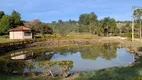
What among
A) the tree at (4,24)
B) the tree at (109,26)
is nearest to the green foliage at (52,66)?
the tree at (4,24)

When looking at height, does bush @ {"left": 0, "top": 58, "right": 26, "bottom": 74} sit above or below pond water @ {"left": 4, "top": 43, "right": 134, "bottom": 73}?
above

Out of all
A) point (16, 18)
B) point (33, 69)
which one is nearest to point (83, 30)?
point (16, 18)

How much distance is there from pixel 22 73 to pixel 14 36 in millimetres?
41781

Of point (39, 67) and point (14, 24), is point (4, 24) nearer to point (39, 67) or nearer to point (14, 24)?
point (14, 24)

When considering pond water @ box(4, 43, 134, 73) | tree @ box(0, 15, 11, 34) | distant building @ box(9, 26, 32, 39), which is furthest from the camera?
tree @ box(0, 15, 11, 34)

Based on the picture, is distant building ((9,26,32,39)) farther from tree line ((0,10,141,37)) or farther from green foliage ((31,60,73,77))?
green foliage ((31,60,73,77))

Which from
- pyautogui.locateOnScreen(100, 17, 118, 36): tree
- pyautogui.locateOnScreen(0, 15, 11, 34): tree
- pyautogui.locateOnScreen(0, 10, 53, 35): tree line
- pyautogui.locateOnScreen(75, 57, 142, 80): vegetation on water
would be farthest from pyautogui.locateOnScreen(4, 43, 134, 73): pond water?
pyautogui.locateOnScreen(100, 17, 118, 36): tree

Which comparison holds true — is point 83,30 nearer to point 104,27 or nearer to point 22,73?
point 104,27

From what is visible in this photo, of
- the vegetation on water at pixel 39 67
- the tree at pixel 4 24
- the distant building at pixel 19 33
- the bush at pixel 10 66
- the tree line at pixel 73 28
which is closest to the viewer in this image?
the vegetation on water at pixel 39 67

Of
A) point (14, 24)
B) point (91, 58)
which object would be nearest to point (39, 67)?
point (91, 58)

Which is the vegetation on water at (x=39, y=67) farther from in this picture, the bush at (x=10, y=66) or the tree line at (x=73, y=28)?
the tree line at (x=73, y=28)

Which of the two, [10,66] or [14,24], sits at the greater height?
[14,24]

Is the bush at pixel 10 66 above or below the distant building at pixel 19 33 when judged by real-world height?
below

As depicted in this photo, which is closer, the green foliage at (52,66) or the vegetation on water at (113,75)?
the vegetation on water at (113,75)
